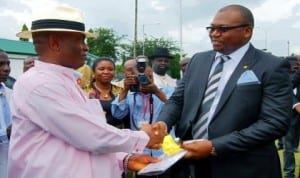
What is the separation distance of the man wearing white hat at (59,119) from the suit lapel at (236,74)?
74 cm

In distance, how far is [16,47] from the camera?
34.0 m

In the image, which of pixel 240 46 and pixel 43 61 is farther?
pixel 240 46

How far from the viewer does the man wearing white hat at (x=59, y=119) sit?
252cm

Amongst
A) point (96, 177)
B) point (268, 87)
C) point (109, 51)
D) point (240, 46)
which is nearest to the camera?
point (96, 177)

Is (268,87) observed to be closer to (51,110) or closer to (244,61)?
(244,61)

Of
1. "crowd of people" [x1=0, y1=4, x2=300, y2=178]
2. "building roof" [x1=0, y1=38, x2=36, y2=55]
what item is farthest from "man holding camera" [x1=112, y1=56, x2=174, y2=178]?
"building roof" [x1=0, y1=38, x2=36, y2=55]

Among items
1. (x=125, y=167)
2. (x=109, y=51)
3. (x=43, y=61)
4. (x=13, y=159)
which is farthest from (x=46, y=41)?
(x=109, y=51)

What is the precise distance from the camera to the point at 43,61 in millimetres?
2693

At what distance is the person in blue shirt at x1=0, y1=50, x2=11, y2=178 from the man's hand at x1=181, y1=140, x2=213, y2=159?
270 cm

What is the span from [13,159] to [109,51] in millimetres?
51083

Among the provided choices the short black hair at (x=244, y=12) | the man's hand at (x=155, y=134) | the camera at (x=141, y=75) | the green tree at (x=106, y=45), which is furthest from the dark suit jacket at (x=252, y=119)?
the green tree at (x=106, y=45)

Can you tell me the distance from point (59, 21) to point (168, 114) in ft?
4.22

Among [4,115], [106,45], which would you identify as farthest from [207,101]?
[106,45]

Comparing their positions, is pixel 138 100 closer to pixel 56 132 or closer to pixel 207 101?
pixel 207 101
